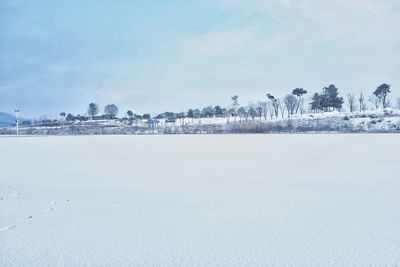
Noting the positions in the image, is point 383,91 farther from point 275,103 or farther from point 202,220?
point 202,220

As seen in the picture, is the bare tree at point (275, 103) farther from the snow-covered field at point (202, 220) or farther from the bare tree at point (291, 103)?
the snow-covered field at point (202, 220)

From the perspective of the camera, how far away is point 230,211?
5.83 m

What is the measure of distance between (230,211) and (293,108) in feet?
239

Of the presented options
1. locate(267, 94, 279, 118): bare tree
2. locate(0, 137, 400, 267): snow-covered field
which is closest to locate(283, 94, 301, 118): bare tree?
locate(267, 94, 279, 118): bare tree

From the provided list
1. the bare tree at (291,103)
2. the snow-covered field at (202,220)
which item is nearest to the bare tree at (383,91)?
the bare tree at (291,103)

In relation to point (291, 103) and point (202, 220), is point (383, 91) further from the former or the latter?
point (202, 220)

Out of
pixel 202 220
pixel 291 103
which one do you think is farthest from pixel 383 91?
pixel 202 220

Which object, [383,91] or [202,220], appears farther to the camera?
[383,91]

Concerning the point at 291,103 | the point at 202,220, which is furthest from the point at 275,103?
the point at 202,220

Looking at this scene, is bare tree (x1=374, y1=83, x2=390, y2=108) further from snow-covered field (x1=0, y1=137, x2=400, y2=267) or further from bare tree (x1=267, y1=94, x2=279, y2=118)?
snow-covered field (x1=0, y1=137, x2=400, y2=267)

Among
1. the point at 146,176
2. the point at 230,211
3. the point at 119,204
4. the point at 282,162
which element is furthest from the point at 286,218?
the point at 282,162

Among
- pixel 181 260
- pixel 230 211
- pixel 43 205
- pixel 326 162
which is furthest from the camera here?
pixel 326 162

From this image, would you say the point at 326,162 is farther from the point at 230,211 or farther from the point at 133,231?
the point at 133,231

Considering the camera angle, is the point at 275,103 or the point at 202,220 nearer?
the point at 202,220
